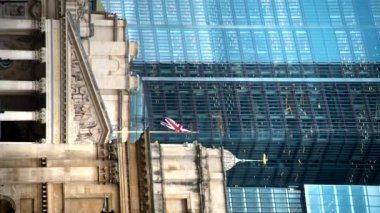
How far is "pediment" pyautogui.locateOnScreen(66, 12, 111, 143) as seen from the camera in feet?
144

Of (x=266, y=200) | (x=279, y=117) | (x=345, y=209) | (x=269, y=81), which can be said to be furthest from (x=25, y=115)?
(x=269, y=81)

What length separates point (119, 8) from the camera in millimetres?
108438

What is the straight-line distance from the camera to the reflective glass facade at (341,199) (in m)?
94.9

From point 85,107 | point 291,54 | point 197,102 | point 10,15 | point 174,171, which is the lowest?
point 174,171

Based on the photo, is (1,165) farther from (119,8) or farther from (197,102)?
(119,8)

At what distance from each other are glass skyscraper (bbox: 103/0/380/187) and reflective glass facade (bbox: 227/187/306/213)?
144 cm

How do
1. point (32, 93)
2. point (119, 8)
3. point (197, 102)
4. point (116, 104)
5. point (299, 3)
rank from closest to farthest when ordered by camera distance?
point (32, 93) < point (116, 104) < point (197, 102) < point (119, 8) < point (299, 3)

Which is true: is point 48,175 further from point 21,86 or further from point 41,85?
point 21,86

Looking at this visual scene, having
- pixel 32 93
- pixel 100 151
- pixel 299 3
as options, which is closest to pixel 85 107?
pixel 32 93

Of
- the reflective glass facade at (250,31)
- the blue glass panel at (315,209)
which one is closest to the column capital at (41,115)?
the blue glass panel at (315,209)

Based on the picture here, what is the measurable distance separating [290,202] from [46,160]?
71.2m

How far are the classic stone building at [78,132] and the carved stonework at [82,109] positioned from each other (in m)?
0.06

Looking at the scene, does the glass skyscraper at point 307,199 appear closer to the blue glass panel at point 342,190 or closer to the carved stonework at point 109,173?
the blue glass panel at point 342,190

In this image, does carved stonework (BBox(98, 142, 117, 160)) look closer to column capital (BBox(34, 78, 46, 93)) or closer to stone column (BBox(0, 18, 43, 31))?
column capital (BBox(34, 78, 46, 93))
